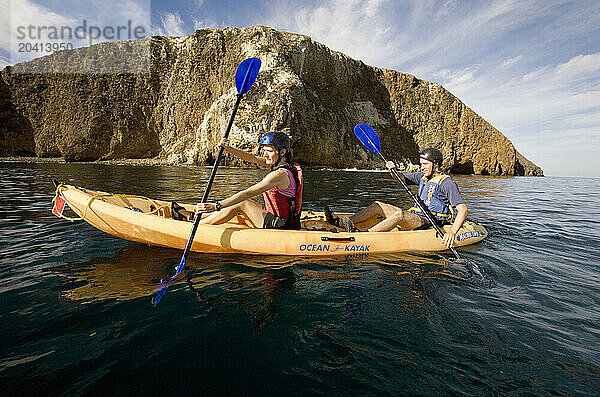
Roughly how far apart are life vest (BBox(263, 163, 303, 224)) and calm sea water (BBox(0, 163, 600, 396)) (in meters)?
0.80

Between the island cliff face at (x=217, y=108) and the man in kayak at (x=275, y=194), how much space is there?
31387 millimetres

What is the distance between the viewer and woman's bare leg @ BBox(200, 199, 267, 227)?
4.73 m

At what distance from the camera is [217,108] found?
39.4 m

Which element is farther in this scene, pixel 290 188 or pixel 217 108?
pixel 217 108

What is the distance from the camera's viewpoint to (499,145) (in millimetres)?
53188

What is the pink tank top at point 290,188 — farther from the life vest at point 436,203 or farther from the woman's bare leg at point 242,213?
the life vest at point 436,203

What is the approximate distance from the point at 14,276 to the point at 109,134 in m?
53.1

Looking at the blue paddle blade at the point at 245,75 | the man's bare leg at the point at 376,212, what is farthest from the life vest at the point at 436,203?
the blue paddle blade at the point at 245,75

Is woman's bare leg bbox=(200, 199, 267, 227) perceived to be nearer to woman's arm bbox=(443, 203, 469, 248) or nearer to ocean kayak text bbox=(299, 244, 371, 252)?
ocean kayak text bbox=(299, 244, 371, 252)

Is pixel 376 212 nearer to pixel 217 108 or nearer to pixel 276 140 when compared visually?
pixel 276 140

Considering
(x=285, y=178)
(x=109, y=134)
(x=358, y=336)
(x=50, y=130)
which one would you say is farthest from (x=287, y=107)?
(x=50, y=130)

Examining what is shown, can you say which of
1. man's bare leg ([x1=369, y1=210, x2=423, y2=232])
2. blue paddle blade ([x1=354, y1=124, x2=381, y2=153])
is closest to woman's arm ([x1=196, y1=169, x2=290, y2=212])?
man's bare leg ([x1=369, y1=210, x2=423, y2=232])

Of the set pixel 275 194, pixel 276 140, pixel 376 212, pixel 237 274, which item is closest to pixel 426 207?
pixel 376 212

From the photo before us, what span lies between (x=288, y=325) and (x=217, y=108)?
4095cm
